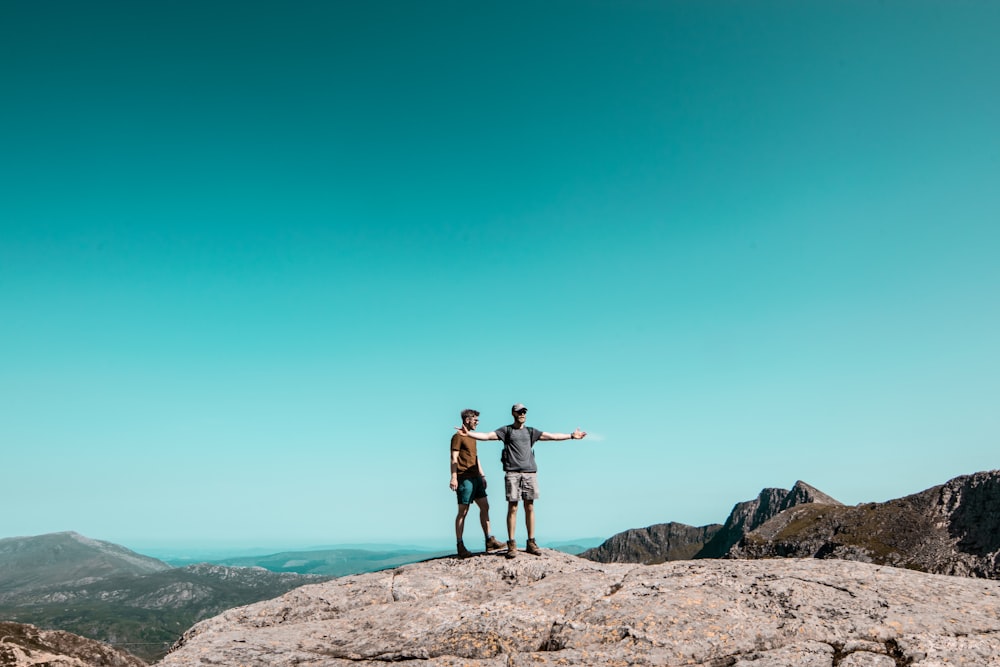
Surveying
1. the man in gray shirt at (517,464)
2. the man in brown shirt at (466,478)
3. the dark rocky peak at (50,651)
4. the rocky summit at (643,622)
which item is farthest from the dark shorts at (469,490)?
the dark rocky peak at (50,651)

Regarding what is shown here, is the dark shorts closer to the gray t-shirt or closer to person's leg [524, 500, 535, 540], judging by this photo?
the gray t-shirt

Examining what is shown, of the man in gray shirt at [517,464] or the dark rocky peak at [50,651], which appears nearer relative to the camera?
the man in gray shirt at [517,464]

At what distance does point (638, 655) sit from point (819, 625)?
4054 millimetres

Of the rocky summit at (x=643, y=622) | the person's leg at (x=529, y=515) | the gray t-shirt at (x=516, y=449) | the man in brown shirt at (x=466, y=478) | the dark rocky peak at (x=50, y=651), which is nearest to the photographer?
the rocky summit at (x=643, y=622)

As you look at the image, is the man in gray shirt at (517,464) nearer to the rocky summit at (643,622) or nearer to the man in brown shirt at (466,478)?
the man in brown shirt at (466,478)

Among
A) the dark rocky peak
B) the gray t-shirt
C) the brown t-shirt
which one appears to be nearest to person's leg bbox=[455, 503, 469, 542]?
the brown t-shirt

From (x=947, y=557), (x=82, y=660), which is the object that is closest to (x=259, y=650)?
(x=82, y=660)

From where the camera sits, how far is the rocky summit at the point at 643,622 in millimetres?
11469

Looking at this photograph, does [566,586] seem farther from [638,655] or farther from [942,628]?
[942,628]

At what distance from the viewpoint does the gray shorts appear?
19.1 metres

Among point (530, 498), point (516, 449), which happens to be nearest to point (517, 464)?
point (516, 449)

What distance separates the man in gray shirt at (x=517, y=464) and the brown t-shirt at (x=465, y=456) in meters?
0.50

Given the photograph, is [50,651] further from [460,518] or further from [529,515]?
[529,515]

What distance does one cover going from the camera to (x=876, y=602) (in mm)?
12922
